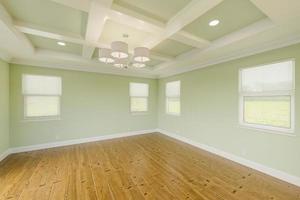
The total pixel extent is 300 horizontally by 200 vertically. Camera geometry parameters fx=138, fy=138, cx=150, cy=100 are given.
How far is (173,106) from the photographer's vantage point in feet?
18.7

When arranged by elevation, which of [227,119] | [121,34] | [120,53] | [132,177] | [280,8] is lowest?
[132,177]

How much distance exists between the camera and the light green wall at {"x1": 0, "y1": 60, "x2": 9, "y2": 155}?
3344mm

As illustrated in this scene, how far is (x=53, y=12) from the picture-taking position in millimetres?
2162

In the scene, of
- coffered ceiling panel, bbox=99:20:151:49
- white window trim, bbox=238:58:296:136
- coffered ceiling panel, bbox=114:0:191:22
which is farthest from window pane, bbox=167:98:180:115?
coffered ceiling panel, bbox=114:0:191:22

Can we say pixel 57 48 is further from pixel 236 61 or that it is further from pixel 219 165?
pixel 219 165

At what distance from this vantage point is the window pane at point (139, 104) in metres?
5.92

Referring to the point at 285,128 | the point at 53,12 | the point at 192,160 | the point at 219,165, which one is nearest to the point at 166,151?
the point at 192,160

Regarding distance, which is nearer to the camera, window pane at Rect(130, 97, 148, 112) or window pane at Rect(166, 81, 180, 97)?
window pane at Rect(166, 81, 180, 97)

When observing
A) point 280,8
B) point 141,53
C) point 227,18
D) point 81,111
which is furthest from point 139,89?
→ point 280,8

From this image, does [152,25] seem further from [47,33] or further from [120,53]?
[47,33]

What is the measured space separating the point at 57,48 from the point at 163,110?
437cm

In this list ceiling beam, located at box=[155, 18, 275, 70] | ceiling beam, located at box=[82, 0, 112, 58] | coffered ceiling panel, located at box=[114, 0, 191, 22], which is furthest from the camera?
ceiling beam, located at box=[155, 18, 275, 70]

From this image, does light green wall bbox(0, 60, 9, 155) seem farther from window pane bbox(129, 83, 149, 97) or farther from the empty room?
window pane bbox(129, 83, 149, 97)

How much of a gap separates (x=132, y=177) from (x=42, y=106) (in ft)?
11.7
